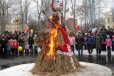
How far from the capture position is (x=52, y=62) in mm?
10672

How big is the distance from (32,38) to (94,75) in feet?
44.4

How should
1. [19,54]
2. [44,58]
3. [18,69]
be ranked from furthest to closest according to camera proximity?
[19,54]
[18,69]
[44,58]

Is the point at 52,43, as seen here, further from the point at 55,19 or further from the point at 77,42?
the point at 77,42

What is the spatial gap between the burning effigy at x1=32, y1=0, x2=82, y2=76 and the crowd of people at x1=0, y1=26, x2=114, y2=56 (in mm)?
6962

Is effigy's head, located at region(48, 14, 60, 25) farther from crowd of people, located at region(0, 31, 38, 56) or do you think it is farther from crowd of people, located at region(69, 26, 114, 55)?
crowd of people, located at region(0, 31, 38, 56)

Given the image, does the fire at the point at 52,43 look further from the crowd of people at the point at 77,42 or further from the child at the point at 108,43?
the child at the point at 108,43

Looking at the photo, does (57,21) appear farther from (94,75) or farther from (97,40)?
(97,40)

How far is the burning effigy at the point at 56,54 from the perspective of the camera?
10.6 m

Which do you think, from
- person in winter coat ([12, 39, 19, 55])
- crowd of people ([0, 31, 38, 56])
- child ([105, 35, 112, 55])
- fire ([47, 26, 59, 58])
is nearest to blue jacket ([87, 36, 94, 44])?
child ([105, 35, 112, 55])

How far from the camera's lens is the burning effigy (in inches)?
416

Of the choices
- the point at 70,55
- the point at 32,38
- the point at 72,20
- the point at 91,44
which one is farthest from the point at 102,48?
the point at 72,20

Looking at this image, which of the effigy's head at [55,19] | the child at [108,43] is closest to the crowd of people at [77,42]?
the child at [108,43]

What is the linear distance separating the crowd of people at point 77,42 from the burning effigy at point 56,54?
696 cm

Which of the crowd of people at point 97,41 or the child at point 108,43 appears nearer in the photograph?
the child at point 108,43
